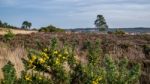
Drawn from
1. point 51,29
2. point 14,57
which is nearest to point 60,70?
point 14,57

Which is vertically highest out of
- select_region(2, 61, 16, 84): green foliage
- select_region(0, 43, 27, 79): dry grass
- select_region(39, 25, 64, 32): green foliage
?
select_region(2, 61, 16, 84): green foliage

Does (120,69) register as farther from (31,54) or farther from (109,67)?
(31,54)

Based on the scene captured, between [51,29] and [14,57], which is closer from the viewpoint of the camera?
[14,57]

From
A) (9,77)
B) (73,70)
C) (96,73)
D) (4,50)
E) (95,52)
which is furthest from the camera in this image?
(4,50)

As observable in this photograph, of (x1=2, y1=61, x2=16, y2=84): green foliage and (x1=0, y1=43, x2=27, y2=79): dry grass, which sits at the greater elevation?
(x1=2, y1=61, x2=16, y2=84): green foliage

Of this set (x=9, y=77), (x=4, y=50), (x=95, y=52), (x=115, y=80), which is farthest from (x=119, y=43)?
(x=9, y=77)

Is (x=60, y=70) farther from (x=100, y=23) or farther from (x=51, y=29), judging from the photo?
(x=100, y=23)

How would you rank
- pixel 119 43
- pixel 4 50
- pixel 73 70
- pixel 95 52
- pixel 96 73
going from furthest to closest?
pixel 119 43 → pixel 4 50 → pixel 95 52 → pixel 73 70 → pixel 96 73

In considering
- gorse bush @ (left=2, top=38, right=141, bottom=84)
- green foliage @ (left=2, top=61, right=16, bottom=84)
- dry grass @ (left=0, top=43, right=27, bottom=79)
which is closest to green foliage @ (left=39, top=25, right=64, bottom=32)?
dry grass @ (left=0, top=43, right=27, bottom=79)

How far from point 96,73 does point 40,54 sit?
46.0 inches

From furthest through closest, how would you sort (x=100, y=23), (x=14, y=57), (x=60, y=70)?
(x=100, y=23), (x=14, y=57), (x=60, y=70)

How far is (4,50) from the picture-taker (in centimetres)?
1466

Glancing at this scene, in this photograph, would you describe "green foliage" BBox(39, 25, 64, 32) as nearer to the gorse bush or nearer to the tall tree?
the tall tree

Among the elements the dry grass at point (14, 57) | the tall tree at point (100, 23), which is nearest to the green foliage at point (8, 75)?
the dry grass at point (14, 57)
